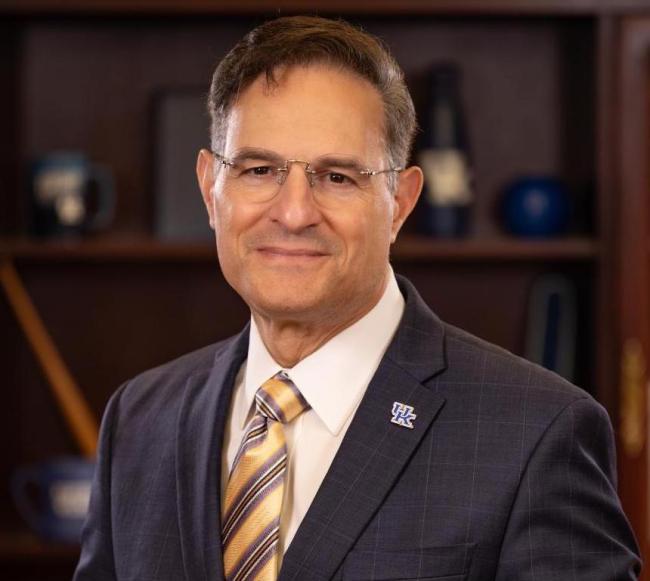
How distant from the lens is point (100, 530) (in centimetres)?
171

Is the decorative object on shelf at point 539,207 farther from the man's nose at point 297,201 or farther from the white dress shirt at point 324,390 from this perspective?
the man's nose at point 297,201

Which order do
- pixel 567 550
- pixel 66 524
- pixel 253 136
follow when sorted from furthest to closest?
pixel 66 524, pixel 253 136, pixel 567 550

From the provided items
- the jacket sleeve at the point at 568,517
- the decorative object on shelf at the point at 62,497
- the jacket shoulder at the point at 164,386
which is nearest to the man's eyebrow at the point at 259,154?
the jacket shoulder at the point at 164,386

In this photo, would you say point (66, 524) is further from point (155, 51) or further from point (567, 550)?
point (567, 550)

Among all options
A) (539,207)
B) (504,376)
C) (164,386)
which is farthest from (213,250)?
(504,376)

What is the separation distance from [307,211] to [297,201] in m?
0.02

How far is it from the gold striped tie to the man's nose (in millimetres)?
233

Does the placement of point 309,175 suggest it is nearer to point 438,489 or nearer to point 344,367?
point 344,367

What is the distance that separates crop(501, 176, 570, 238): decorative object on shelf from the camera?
9.92ft

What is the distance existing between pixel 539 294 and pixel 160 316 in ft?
3.31

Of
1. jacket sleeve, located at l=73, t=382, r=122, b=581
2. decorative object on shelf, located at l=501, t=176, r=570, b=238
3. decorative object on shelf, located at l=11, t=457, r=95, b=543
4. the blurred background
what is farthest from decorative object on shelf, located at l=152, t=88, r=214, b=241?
jacket sleeve, located at l=73, t=382, r=122, b=581

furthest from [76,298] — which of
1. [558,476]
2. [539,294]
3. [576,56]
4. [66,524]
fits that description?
[558,476]

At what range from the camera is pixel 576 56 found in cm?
312

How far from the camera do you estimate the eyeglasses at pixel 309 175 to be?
1.49m
